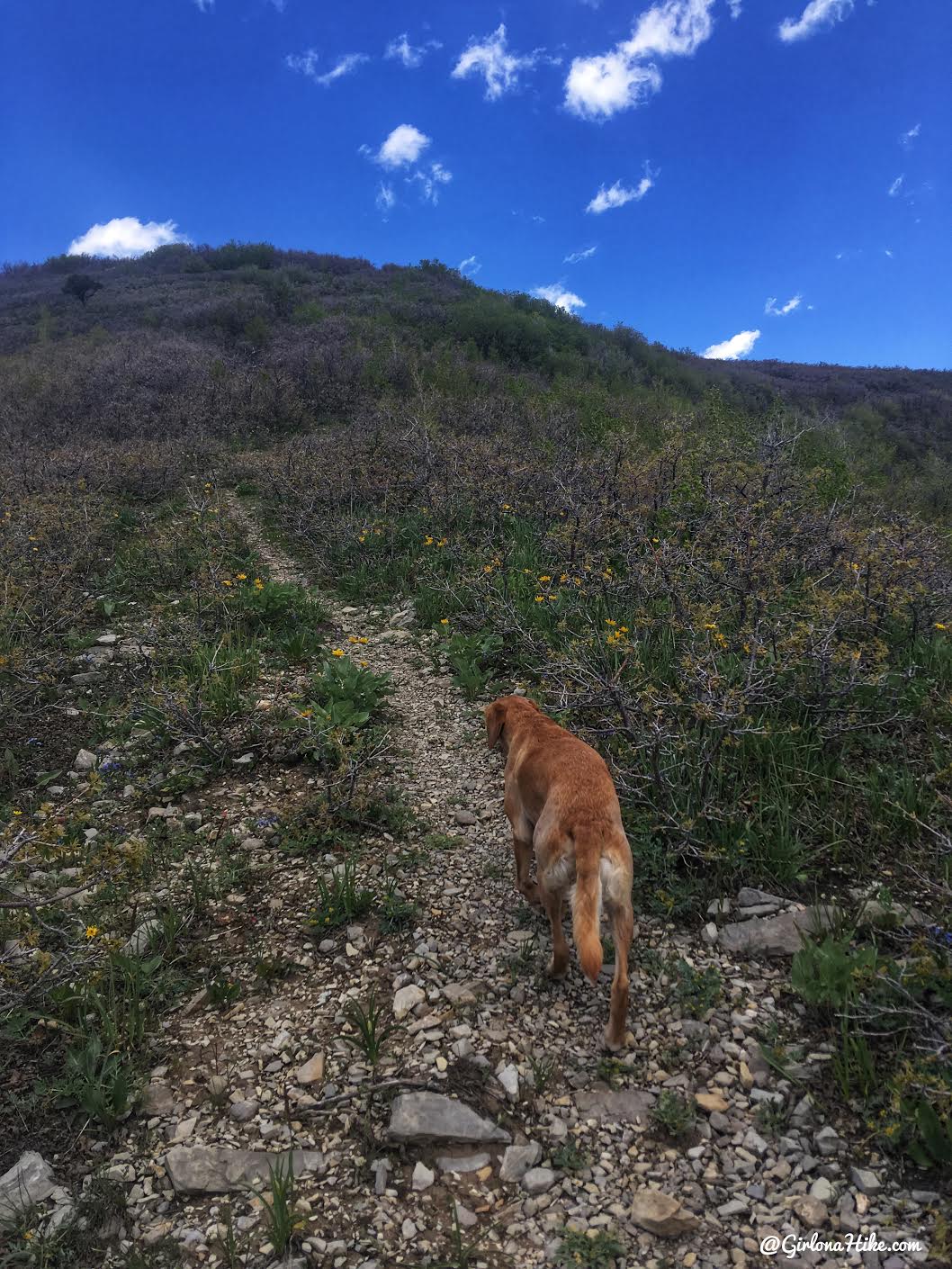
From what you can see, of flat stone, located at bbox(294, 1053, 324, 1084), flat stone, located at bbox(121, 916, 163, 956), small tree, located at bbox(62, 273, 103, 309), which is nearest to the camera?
flat stone, located at bbox(294, 1053, 324, 1084)

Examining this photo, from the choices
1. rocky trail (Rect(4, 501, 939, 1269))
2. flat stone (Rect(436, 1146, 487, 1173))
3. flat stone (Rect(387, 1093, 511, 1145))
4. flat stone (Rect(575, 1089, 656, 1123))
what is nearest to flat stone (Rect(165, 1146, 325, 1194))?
rocky trail (Rect(4, 501, 939, 1269))

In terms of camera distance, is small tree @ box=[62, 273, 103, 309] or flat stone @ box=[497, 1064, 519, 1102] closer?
flat stone @ box=[497, 1064, 519, 1102]

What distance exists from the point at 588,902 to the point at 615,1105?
781 millimetres

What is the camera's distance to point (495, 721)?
390 centimetres

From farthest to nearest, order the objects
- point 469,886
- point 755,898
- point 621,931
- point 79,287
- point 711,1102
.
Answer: point 79,287
point 469,886
point 755,898
point 621,931
point 711,1102

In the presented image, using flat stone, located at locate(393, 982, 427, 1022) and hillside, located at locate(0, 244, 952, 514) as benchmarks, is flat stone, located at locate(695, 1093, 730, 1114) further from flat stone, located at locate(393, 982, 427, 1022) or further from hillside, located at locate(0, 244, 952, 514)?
hillside, located at locate(0, 244, 952, 514)

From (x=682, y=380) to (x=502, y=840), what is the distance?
2483cm

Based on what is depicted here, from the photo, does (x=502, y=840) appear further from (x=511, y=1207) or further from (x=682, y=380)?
(x=682, y=380)

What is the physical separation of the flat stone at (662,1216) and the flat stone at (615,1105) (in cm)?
29

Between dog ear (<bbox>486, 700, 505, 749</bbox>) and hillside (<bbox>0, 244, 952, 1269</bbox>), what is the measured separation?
2.12 feet

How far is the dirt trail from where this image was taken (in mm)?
2154

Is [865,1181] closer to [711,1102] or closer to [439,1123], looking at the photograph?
[711,1102]

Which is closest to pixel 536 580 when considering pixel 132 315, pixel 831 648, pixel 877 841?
pixel 831 648

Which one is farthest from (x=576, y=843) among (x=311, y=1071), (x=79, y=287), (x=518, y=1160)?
(x=79, y=287)
